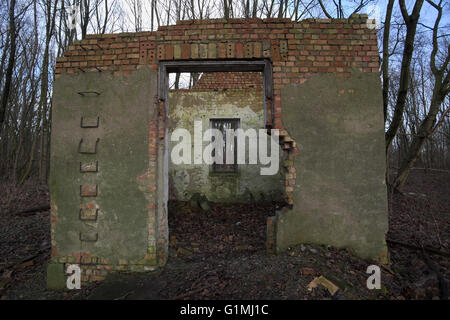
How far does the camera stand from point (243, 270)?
11.1ft

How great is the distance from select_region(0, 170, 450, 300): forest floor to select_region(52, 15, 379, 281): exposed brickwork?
406 mm

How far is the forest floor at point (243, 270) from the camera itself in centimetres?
297

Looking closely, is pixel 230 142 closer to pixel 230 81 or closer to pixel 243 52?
pixel 230 81

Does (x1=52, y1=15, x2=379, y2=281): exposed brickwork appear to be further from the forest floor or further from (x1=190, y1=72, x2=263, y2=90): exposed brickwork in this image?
(x1=190, y1=72, x2=263, y2=90): exposed brickwork

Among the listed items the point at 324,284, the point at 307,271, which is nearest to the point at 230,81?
the point at 307,271

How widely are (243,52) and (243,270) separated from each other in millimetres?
3099

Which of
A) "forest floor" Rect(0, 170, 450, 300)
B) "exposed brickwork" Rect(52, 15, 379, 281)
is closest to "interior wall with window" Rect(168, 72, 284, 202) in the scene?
"forest floor" Rect(0, 170, 450, 300)

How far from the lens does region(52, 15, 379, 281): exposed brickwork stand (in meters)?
3.56

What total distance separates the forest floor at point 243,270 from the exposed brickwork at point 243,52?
406 millimetres

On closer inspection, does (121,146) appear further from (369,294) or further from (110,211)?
(369,294)

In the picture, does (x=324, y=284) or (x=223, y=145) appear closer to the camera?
(x=324, y=284)

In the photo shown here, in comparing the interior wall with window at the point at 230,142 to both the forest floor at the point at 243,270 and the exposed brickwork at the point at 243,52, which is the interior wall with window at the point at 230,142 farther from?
the exposed brickwork at the point at 243,52

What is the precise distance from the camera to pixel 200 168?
8.64 metres

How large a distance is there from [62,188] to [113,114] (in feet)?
4.30
